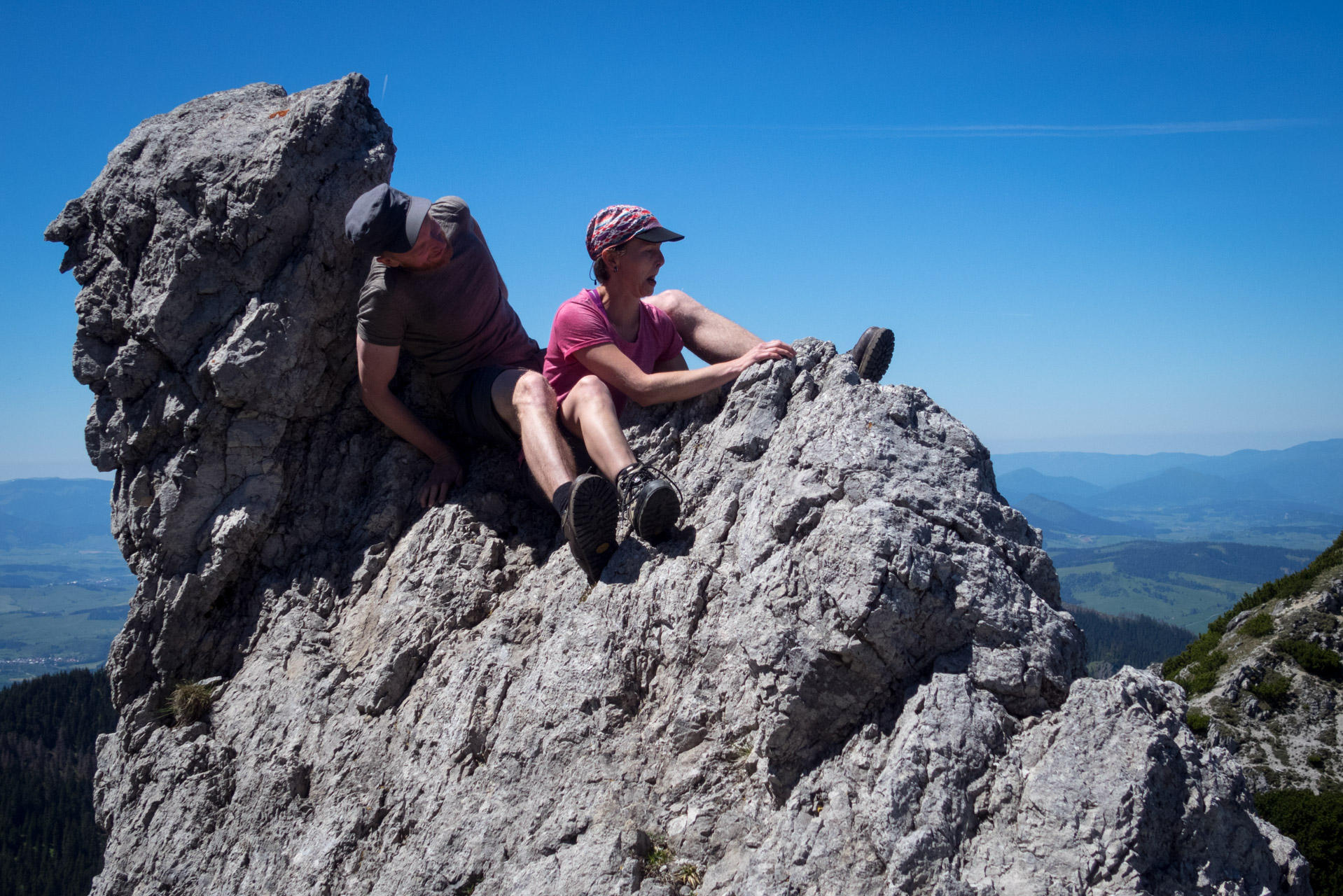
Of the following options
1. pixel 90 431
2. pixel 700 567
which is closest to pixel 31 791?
pixel 90 431

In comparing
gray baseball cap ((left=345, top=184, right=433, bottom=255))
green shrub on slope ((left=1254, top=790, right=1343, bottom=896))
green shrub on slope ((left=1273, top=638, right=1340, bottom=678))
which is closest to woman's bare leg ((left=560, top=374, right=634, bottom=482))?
gray baseball cap ((left=345, top=184, right=433, bottom=255))

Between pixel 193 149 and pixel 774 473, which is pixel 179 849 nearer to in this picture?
pixel 774 473

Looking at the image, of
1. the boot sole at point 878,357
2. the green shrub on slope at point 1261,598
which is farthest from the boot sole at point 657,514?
the green shrub on slope at point 1261,598

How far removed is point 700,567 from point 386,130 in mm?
6074

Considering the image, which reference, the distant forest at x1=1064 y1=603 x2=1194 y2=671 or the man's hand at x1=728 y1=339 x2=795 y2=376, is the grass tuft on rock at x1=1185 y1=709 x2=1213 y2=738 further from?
the distant forest at x1=1064 y1=603 x2=1194 y2=671

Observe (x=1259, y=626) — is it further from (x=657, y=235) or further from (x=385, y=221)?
(x=385, y=221)

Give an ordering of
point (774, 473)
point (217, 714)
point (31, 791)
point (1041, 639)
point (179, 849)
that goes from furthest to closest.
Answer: point (31, 791), point (217, 714), point (179, 849), point (774, 473), point (1041, 639)

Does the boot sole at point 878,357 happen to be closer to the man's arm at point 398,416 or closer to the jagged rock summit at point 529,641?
the jagged rock summit at point 529,641

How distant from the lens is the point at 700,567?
19.2 ft

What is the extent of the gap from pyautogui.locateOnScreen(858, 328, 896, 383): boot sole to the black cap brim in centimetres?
203

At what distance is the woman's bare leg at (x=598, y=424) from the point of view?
6457 mm

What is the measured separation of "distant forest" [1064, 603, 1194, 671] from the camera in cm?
11844

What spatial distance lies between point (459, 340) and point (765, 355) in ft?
10.2

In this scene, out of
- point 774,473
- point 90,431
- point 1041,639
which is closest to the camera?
point 1041,639
